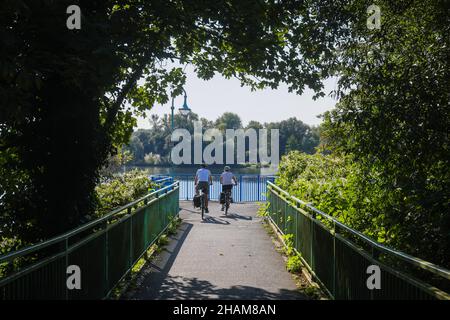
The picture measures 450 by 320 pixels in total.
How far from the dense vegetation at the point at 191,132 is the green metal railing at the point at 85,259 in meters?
87.8

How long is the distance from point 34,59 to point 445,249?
15.3 feet

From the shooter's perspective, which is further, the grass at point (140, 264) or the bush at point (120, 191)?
the bush at point (120, 191)

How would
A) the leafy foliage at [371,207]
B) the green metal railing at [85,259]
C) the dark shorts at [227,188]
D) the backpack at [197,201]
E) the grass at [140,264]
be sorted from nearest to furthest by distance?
1. the green metal railing at [85,259]
2. the leafy foliage at [371,207]
3. the grass at [140,264]
4. the backpack at [197,201]
5. the dark shorts at [227,188]

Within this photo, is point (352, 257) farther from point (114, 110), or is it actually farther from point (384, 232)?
point (114, 110)

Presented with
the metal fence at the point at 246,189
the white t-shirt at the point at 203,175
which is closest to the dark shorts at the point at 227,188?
the white t-shirt at the point at 203,175

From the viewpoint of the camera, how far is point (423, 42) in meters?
5.95

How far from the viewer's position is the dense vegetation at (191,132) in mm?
104688

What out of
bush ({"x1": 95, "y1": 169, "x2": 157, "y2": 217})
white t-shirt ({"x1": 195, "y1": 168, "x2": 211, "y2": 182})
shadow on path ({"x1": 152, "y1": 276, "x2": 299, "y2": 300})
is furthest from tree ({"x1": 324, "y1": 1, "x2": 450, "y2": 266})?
white t-shirt ({"x1": 195, "y1": 168, "x2": 211, "y2": 182})

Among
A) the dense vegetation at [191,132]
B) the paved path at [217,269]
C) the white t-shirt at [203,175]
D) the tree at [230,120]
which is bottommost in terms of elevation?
the paved path at [217,269]

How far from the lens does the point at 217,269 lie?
28.7 feet

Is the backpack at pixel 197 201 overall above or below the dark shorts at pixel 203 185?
below

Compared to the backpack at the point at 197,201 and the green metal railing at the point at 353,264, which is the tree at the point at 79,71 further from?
the backpack at the point at 197,201

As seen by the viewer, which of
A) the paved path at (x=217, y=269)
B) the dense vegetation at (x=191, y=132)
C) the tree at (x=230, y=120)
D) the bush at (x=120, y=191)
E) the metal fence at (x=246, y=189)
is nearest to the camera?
the paved path at (x=217, y=269)

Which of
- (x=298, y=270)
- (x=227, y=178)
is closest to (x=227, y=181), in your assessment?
(x=227, y=178)
